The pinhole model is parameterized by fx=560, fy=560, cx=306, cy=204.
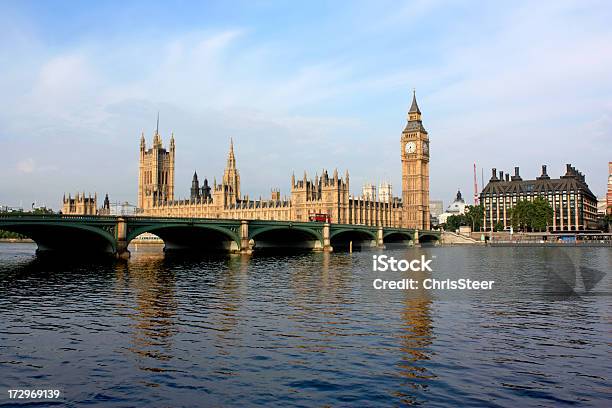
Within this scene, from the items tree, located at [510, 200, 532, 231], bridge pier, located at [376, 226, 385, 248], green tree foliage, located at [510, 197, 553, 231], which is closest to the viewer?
bridge pier, located at [376, 226, 385, 248]

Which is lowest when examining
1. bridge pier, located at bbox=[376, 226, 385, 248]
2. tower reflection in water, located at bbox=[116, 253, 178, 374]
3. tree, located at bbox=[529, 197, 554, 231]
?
tower reflection in water, located at bbox=[116, 253, 178, 374]

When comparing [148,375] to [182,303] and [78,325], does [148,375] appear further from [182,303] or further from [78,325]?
[182,303]

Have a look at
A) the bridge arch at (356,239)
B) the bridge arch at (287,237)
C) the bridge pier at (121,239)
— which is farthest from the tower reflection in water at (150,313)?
the bridge arch at (356,239)

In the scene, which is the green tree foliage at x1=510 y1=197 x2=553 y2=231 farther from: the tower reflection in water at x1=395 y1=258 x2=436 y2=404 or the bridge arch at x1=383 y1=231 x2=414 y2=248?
the tower reflection in water at x1=395 y1=258 x2=436 y2=404

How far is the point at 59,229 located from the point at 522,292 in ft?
165

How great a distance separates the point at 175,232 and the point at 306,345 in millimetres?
65665

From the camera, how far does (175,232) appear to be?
8375 cm

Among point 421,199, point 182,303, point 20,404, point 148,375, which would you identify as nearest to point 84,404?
point 20,404

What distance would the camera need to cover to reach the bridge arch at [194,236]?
2834 inches

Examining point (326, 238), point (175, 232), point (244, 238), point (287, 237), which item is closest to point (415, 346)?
point (244, 238)

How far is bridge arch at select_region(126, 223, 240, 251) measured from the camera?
7199 cm

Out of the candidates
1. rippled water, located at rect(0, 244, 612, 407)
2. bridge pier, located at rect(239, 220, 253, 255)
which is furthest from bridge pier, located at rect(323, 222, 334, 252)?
rippled water, located at rect(0, 244, 612, 407)

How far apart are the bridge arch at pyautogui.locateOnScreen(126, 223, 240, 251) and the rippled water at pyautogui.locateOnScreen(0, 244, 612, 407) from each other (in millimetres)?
32670

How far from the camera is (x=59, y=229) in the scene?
209 feet
